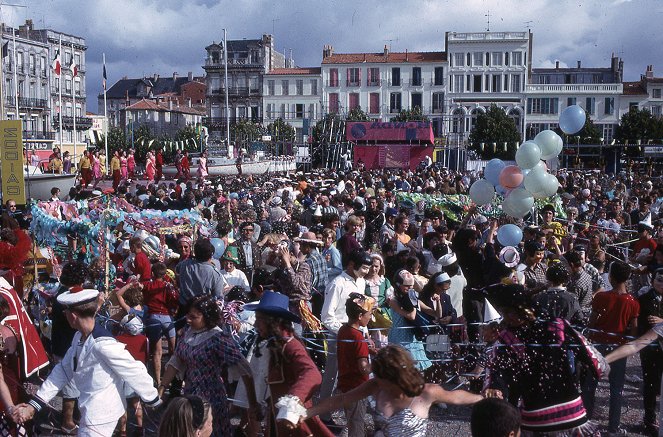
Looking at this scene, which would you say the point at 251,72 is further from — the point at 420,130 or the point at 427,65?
the point at 420,130

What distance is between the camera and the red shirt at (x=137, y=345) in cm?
594

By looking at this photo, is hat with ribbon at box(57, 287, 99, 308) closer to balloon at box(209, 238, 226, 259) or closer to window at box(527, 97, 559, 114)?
balloon at box(209, 238, 226, 259)

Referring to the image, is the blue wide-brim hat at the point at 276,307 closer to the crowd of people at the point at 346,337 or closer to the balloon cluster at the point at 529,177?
the crowd of people at the point at 346,337

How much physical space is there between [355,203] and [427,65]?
51998 mm

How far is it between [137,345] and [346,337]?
2066mm

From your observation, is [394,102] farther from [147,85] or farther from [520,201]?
[520,201]

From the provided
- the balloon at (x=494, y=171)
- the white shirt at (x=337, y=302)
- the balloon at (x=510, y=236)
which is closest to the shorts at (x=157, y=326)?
the white shirt at (x=337, y=302)

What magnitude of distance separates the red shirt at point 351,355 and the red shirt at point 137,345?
6.43 ft

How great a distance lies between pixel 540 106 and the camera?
6109 cm

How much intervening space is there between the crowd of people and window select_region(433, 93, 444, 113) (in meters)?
53.7

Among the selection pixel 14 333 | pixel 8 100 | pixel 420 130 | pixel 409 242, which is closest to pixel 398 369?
pixel 14 333

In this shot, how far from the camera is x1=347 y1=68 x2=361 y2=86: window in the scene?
6500 cm

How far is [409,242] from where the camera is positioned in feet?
32.6

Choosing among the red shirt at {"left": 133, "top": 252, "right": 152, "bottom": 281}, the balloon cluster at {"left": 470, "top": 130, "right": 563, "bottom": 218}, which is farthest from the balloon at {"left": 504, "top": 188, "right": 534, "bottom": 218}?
the red shirt at {"left": 133, "top": 252, "right": 152, "bottom": 281}
